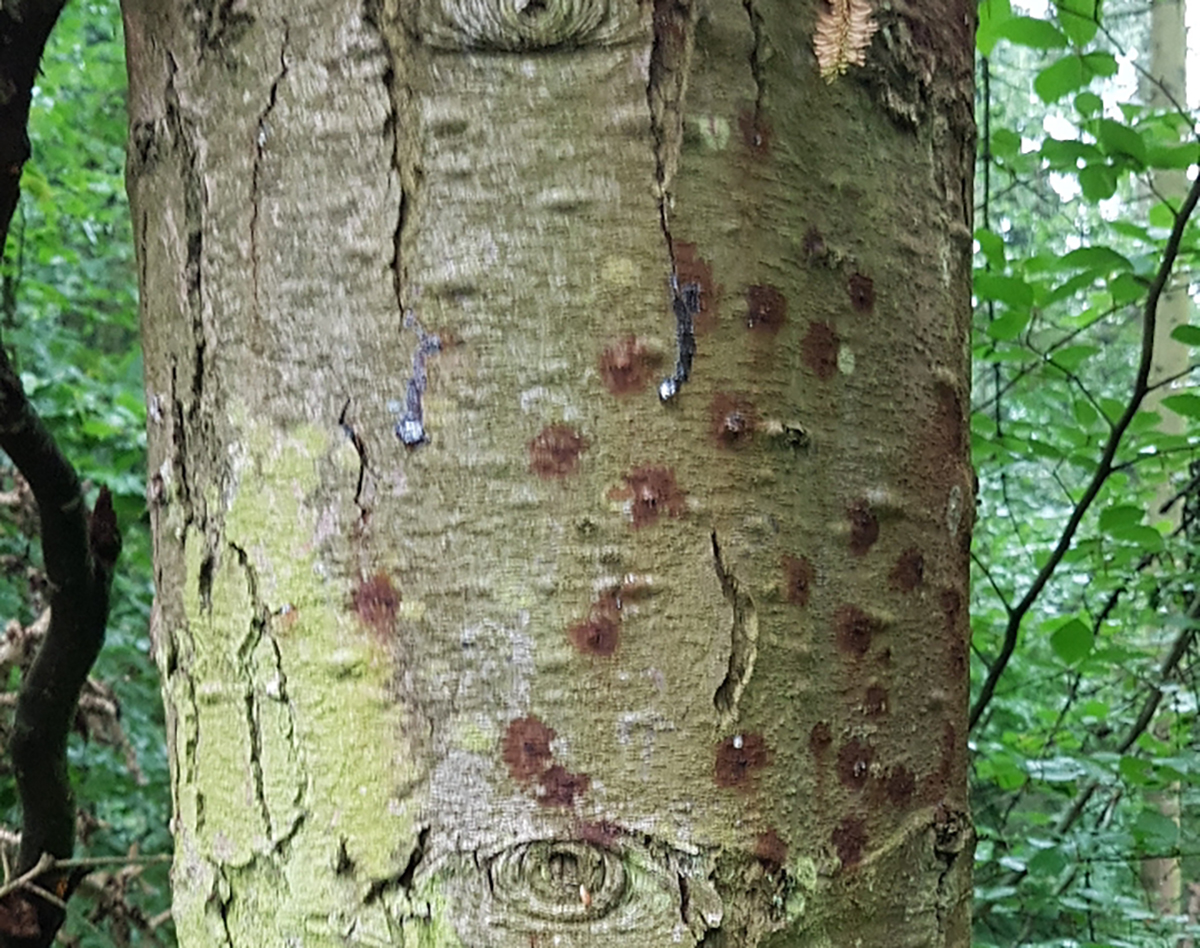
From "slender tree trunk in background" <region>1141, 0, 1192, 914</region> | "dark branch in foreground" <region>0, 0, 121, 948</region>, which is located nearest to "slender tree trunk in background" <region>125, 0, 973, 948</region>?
"dark branch in foreground" <region>0, 0, 121, 948</region>

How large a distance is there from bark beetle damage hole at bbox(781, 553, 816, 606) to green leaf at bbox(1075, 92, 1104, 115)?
1.42 meters

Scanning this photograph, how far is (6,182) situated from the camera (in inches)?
30.7

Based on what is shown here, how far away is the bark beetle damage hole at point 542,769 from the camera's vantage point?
460 millimetres

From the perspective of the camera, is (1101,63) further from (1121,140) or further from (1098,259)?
(1098,259)

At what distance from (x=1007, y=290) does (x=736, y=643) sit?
1319mm

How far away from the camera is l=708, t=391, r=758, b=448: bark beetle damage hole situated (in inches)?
19.0

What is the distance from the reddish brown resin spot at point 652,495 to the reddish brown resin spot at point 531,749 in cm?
11

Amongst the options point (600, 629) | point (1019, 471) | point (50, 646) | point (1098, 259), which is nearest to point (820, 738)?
point (600, 629)

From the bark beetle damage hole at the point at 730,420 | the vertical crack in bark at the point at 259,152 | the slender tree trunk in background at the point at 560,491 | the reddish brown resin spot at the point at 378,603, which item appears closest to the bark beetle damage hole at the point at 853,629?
the slender tree trunk in background at the point at 560,491

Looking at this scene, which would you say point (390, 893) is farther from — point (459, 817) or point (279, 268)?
point (279, 268)

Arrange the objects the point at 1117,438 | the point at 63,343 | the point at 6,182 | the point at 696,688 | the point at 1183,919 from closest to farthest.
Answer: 1. the point at 696,688
2. the point at 6,182
3. the point at 1117,438
4. the point at 1183,919
5. the point at 63,343

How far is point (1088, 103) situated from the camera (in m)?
1.58

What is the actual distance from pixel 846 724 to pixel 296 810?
286 millimetres

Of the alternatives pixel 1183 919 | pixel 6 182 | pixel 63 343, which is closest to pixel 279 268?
pixel 6 182
